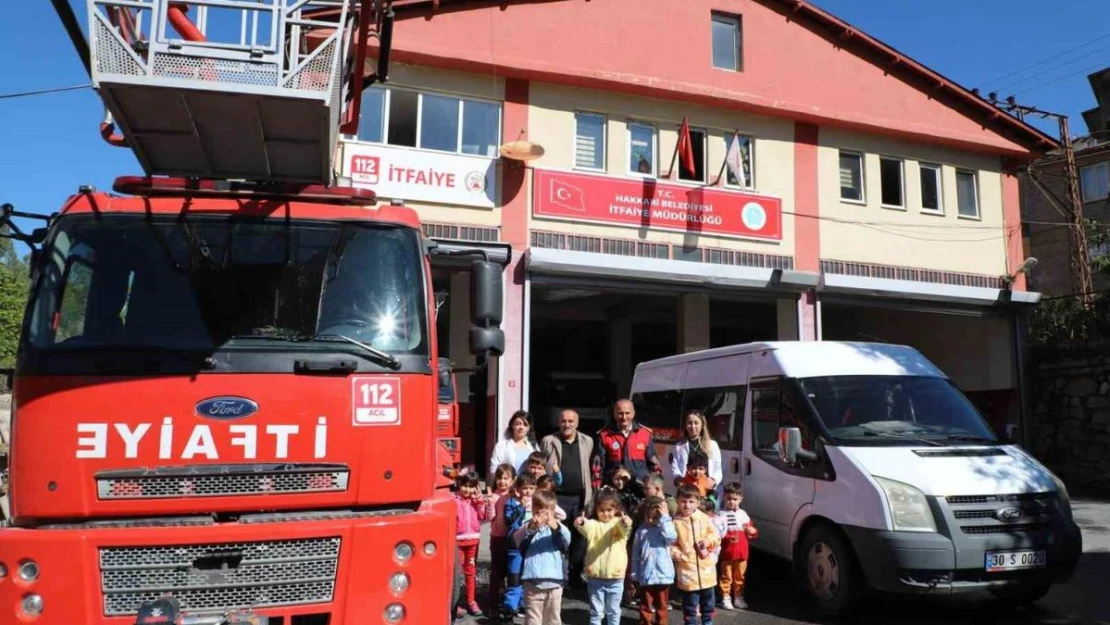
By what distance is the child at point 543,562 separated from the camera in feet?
18.2

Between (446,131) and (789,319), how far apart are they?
7359 mm

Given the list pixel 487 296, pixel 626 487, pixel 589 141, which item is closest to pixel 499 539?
pixel 626 487

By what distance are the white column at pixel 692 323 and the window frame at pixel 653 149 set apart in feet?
9.00

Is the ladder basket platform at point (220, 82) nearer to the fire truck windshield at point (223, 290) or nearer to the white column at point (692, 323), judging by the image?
the fire truck windshield at point (223, 290)

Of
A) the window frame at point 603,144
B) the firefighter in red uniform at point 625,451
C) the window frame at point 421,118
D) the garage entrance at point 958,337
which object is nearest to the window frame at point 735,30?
Answer: the window frame at point 603,144

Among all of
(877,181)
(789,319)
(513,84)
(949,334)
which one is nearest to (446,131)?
(513,84)

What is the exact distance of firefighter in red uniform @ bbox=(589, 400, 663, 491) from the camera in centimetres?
724

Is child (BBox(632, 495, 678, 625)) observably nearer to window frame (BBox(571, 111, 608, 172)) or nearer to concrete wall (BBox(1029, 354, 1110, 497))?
window frame (BBox(571, 111, 608, 172))

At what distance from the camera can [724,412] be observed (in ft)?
27.6

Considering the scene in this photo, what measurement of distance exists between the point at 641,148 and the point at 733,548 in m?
9.66

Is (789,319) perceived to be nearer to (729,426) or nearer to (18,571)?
(729,426)

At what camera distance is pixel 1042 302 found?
59.4ft

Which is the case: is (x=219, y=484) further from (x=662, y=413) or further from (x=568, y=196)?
(x=568, y=196)

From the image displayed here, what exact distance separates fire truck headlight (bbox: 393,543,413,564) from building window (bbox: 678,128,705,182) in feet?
39.7
